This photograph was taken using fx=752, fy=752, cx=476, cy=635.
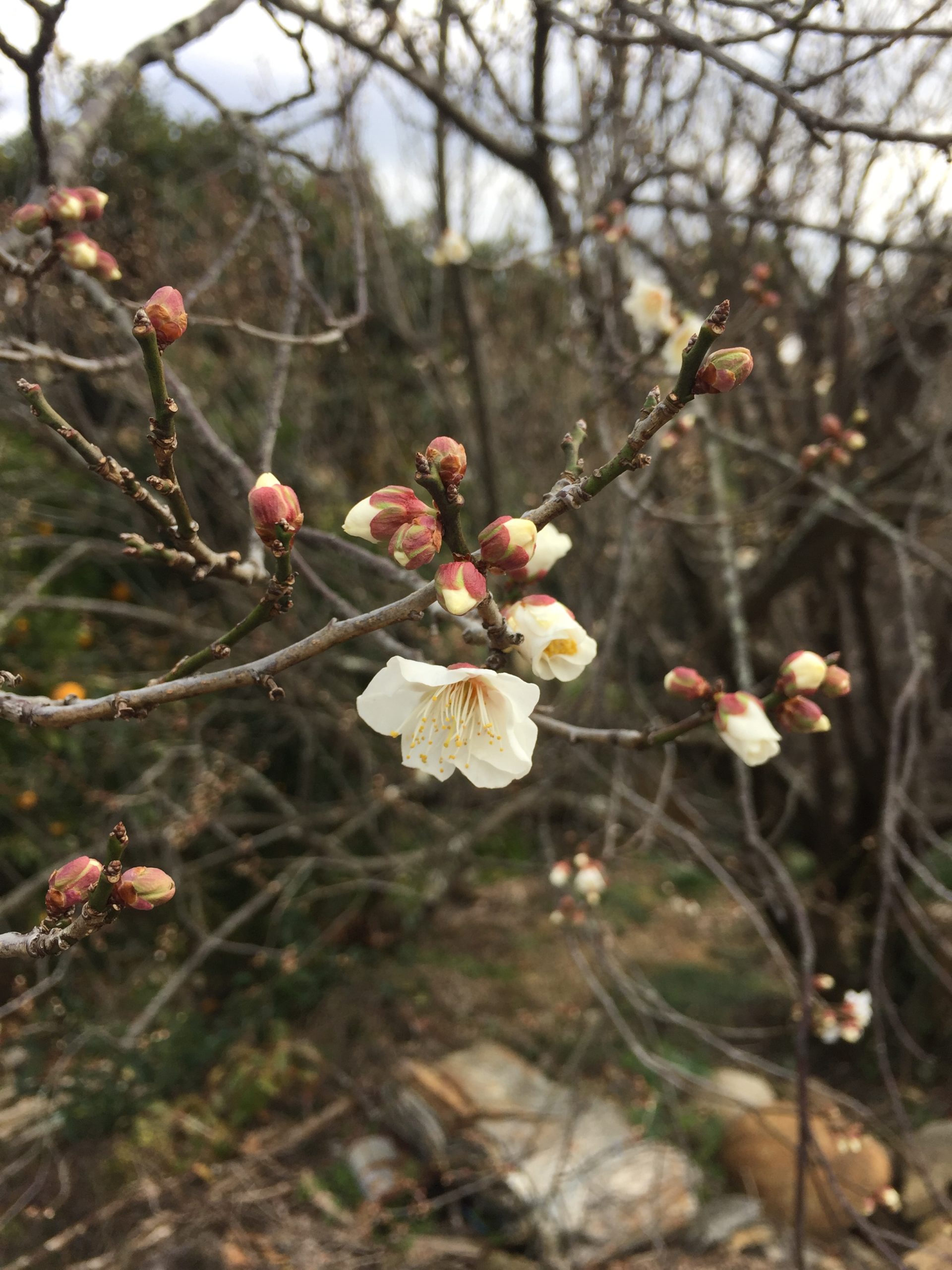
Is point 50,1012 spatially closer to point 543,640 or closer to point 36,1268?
point 36,1268

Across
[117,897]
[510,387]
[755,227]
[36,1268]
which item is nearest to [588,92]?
[755,227]

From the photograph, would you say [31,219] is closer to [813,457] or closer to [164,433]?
[164,433]

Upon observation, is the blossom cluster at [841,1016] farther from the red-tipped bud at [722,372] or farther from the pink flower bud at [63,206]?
the pink flower bud at [63,206]

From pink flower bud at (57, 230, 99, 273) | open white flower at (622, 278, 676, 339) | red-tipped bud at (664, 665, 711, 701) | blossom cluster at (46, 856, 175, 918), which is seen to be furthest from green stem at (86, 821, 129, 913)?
open white flower at (622, 278, 676, 339)

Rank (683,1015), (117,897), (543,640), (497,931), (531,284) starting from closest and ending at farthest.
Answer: (117,897)
(543,640)
(683,1015)
(497,931)
(531,284)

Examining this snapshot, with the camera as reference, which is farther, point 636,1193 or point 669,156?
point 669,156

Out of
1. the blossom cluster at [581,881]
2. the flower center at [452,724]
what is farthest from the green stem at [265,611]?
the blossom cluster at [581,881]

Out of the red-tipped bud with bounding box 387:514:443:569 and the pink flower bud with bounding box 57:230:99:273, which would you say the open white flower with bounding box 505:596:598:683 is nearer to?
the red-tipped bud with bounding box 387:514:443:569
